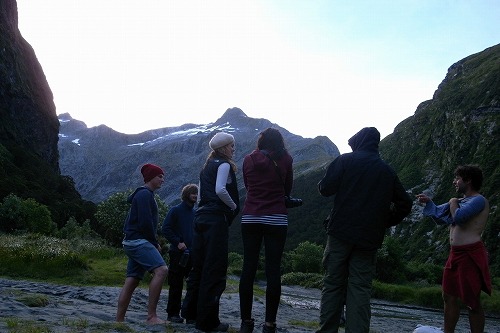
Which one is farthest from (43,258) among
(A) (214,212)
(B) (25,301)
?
(A) (214,212)

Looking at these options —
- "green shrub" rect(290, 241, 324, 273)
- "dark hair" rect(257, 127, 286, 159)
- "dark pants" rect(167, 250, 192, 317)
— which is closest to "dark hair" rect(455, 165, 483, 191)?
"dark hair" rect(257, 127, 286, 159)

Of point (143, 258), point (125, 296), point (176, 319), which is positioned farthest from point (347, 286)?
point (125, 296)

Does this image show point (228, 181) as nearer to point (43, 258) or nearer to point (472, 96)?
point (43, 258)

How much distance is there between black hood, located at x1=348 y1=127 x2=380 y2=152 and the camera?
22.5 ft

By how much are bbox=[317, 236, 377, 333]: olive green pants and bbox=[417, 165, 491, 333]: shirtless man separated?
50.4 inches

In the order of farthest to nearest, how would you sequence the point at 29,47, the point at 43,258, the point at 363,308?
the point at 29,47 → the point at 43,258 → the point at 363,308

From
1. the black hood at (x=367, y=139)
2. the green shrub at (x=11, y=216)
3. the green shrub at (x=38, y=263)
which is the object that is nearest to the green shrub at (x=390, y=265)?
the green shrub at (x=38, y=263)

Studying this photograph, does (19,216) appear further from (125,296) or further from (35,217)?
(125,296)

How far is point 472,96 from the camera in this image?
296 feet

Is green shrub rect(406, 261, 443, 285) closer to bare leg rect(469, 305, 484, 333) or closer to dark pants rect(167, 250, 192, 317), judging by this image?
dark pants rect(167, 250, 192, 317)

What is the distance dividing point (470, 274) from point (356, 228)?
1.76 m

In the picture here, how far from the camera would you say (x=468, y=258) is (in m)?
6.83

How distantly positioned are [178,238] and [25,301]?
2775mm

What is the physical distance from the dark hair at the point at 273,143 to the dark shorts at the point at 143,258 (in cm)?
216
